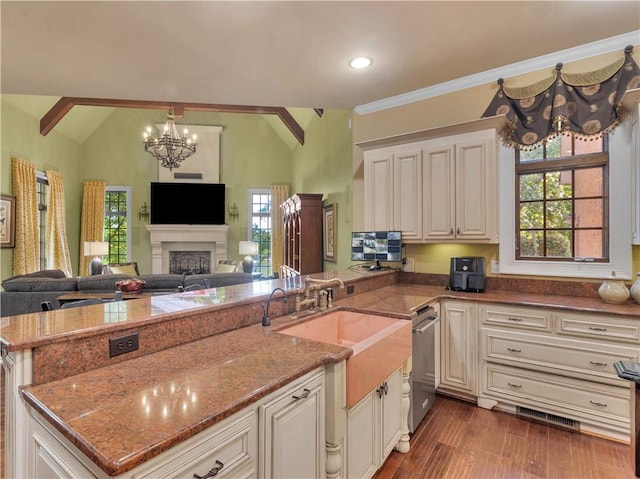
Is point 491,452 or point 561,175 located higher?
point 561,175

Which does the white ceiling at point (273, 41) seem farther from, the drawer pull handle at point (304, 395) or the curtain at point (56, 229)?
the curtain at point (56, 229)

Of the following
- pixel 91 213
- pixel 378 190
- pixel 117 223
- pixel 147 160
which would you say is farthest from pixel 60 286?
pixel 147 160

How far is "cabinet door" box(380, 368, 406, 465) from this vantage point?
1.88 m

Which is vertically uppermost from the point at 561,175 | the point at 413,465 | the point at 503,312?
the point at 561,175

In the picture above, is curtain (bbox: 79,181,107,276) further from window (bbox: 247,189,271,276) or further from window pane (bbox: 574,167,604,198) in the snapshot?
window pane (bbox: 574,167,604,198)

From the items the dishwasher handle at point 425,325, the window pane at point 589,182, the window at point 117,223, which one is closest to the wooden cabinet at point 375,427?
the dishwasher handle at point 425,325

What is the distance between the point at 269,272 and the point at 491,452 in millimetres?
7184

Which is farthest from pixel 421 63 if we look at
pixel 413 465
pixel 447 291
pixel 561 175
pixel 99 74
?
pixel 413 465

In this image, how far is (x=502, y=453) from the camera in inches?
82.6

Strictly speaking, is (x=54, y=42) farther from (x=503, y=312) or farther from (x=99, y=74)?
(x=503, y=312)

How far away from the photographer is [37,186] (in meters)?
6.32

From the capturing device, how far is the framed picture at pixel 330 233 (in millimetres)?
5340

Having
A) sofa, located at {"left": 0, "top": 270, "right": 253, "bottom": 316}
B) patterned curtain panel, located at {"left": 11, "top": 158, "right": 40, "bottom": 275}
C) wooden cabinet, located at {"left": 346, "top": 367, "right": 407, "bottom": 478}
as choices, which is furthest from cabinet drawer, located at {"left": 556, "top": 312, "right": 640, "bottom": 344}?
patterned curtain panel, located at {"left": 11, "top": 158, "right": 40, "bottom": 275}

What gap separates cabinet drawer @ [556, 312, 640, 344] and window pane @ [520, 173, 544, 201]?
3.60ft
